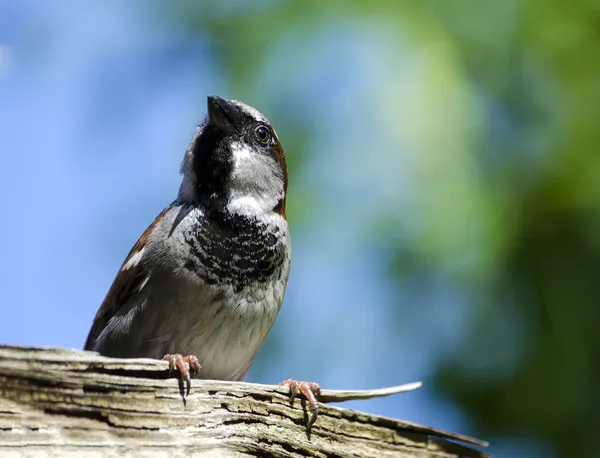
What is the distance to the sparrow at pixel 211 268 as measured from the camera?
3.11 metres

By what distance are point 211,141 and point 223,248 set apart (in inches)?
23.2

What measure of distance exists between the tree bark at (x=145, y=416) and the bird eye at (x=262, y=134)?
138 centimetres

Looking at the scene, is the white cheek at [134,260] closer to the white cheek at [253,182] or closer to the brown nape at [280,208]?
the white cheek at [253,182]

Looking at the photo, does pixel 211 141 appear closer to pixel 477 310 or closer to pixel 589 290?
pixel 477 310

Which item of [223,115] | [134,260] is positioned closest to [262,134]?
[223,115]

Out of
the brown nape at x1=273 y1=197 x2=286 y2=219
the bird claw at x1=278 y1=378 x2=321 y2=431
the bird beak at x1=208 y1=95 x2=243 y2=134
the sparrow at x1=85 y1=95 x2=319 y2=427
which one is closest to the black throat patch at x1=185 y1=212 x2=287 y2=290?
the sparrow at x1=85 y1=95 x2=319 y2=427

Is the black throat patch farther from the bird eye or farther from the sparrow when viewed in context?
the bird eye

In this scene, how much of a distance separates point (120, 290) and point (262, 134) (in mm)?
902

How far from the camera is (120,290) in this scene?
338 centimetres

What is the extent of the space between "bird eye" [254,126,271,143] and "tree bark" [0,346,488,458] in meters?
1.38

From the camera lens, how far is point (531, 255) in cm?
454

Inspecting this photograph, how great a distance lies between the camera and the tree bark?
2025 mm

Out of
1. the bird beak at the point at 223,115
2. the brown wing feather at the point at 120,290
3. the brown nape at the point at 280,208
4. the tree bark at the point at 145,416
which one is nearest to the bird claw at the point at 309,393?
the tree bark at the point at 145,416

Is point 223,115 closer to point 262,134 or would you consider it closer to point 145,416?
point 262,134
